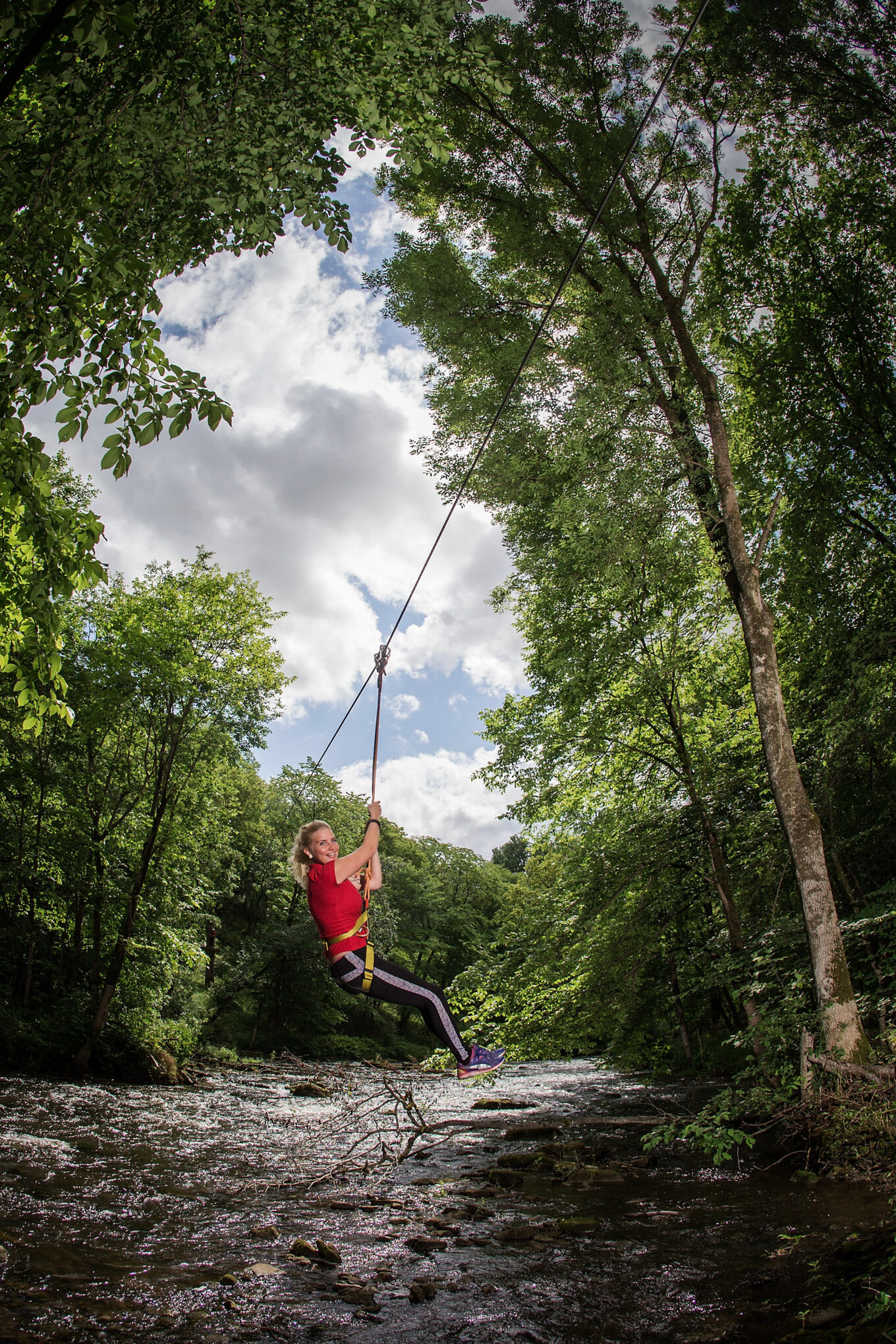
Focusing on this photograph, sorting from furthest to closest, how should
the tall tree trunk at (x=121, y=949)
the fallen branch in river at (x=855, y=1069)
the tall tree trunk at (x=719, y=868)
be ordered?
the tall tree trunk at (x=121, y=949), the tall tree trunk at (x=719, y=868), the fallen branch in river at (x=855, y=1069)

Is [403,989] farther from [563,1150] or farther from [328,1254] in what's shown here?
[563,1150]

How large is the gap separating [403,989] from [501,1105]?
11.0 m

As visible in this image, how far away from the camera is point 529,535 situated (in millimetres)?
11031

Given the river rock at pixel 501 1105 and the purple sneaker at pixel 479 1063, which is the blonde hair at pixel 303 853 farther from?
the river rock at pixel 501 1105

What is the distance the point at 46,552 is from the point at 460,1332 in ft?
17.5

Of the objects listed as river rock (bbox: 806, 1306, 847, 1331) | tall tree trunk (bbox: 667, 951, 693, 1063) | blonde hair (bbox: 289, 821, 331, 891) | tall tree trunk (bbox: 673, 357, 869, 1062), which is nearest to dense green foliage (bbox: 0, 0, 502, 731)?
blonde hair (bbox: 289, 821, 331, 891)

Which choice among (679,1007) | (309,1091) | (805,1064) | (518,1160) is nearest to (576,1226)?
(805,1064)

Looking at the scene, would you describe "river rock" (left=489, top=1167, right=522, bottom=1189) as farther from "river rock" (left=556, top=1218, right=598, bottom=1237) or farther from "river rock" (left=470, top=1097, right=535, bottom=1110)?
"river rock" (left=470, top=1097, right=535, bottom=1110)

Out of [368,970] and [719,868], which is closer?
[368,970]

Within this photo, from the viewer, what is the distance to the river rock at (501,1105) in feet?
45.4

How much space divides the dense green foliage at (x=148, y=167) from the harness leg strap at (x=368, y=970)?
109 inches

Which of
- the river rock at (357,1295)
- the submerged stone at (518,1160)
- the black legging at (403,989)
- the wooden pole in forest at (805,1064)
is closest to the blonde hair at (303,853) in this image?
the black legging at (403,989)

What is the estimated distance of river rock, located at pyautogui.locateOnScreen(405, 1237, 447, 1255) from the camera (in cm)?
553

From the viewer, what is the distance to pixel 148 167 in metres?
4.09
